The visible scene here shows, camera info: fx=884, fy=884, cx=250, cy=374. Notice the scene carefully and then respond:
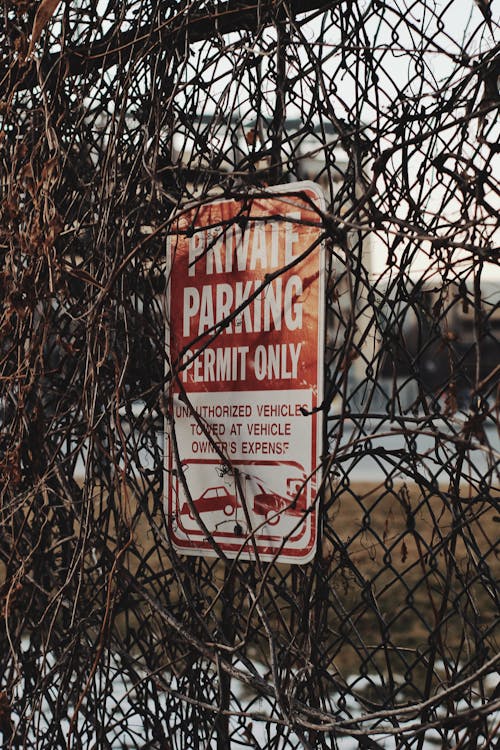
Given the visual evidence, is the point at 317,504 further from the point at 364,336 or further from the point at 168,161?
the point at 168,161

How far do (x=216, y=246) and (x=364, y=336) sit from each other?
34 cm

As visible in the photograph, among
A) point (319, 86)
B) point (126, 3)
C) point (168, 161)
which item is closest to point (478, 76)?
point (319, 86)

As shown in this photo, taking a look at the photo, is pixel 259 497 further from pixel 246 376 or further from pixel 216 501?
pixel 246 376

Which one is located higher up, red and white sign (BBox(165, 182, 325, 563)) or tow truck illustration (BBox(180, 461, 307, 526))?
red and white sign (BBox(165, 182, 325, 563))

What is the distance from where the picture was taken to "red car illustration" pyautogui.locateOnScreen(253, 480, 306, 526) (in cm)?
155

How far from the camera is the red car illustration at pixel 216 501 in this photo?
1.64m

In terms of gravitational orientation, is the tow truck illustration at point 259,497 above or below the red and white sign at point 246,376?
below

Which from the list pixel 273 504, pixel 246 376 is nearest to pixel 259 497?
pixel 273 504

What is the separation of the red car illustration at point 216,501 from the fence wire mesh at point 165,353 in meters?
0.09

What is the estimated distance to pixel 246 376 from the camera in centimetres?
164

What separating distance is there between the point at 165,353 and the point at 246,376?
0.62 ft

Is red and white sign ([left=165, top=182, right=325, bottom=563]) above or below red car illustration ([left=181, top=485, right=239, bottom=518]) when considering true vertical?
above

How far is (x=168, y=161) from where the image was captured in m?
1.81

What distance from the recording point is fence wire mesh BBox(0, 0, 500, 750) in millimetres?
1480
